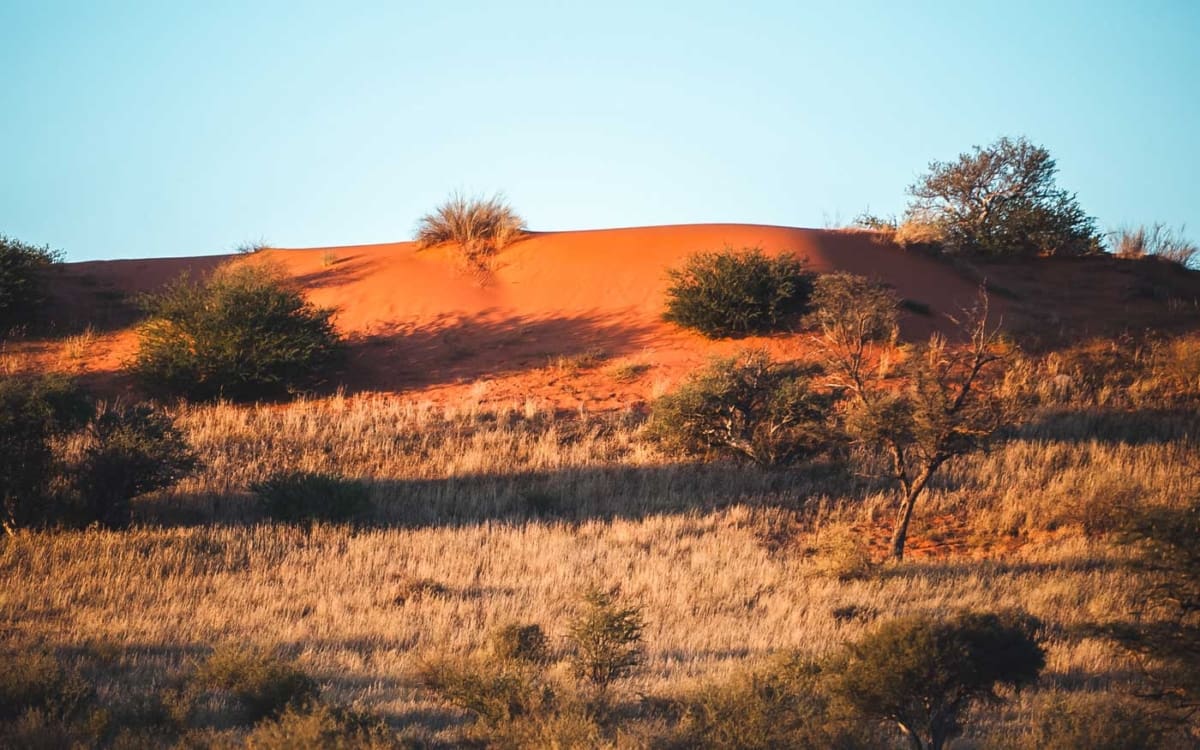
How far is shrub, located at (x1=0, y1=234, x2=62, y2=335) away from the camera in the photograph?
24047 mm

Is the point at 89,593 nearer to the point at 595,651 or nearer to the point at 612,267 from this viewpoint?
the point at 595,651

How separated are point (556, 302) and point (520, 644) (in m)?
18.4

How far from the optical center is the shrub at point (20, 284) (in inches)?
947

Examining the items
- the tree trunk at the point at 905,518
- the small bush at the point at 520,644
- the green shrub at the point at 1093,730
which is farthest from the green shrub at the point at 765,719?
the tree trunk at the point at 905,518

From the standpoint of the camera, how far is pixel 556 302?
86.4ft

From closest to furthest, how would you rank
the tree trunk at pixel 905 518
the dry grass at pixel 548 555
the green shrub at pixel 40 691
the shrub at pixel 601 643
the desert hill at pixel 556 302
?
1. the green shrub at pixel 40 691
2. the shrub at pixel 601 643
3. the dry grass at pixel 548 555
4. the tree trunk at pixel 905 518
5. the desert hill at pixel 556 302

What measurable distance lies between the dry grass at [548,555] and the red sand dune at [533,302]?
8.47ft

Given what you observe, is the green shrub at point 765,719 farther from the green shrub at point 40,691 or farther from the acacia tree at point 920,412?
the acacia tree at point 920,412

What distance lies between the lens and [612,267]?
27953mm

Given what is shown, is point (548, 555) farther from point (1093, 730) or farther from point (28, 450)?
point (1093, 730)

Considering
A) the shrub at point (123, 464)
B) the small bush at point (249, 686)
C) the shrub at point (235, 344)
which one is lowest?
the small bush at point (249, 686)

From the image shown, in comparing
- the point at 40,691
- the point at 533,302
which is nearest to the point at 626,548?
the point at 40,691

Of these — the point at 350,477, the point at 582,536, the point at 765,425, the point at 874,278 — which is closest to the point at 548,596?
the point at 582,536

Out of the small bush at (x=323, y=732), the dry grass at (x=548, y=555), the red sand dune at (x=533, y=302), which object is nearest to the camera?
the small bush at (x=323, y=732)
